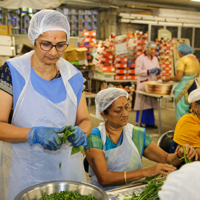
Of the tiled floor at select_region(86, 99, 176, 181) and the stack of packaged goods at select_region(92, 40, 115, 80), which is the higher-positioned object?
the stack of packaged goods at select_region(92, 40, 115, 80)

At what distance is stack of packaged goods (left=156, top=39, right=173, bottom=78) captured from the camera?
8.97 m

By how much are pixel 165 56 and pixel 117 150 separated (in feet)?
25.0

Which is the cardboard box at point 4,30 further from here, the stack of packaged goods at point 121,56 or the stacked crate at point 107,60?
the stack of packaged goods at point 121,56

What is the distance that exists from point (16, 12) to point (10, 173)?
799 centimetres

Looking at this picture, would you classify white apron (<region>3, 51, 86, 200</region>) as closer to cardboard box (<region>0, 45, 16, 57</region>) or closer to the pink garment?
the pink garment

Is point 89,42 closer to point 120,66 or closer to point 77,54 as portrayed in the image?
point 77,54

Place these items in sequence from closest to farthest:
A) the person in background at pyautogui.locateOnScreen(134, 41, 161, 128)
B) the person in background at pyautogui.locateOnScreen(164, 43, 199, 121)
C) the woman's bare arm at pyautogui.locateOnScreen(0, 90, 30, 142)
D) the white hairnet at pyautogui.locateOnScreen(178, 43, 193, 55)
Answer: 1. the woman's bare arm at pyautogui.locateOnScreen(0, 90, 30, 142)
2. the person in background at pyautogui.locateOnScreen(164, 43, 199, 121)
3. the white hairnet at pyautogui.locateOnScreen(178, 43, 193, 55)
4. the person in background at pyautogui.locateOnScreen(134, 41, 161, 128)

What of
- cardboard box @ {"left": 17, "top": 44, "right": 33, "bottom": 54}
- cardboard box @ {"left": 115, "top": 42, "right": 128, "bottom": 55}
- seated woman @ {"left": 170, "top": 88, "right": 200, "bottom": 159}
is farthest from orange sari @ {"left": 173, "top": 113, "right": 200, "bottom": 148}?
cardboard box @ {"left": 17, "top": 44, "right": 33, "bottom": 54}

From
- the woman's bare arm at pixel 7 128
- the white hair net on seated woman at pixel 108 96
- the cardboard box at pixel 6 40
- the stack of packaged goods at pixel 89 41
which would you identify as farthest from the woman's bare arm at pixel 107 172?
the cardboard box at pixel 6 40

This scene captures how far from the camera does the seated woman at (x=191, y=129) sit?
2.13 meters

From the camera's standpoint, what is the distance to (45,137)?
4.17ft

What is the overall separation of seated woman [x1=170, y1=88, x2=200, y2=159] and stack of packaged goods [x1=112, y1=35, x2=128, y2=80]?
4.84 meters

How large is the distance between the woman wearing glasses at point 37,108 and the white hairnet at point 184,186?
88 centimetres

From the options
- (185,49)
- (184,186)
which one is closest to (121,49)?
(185,49)
